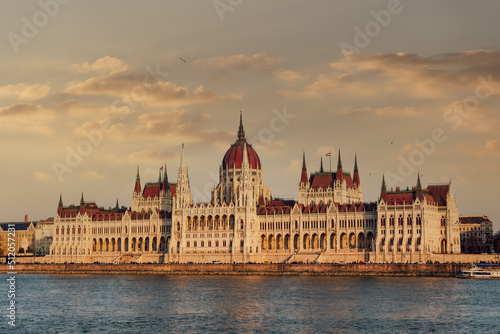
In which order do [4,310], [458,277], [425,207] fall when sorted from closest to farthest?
[4,310] < [458,277] < [425,207]

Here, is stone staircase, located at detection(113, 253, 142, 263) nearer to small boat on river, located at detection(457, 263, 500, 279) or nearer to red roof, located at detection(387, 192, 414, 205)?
red roof, located at detection(387, 192, 414, 205)

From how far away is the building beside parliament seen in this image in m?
155

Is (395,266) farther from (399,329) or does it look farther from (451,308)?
(399,329)

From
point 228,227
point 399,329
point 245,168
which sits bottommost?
point 399,329

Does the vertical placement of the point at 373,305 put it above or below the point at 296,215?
below

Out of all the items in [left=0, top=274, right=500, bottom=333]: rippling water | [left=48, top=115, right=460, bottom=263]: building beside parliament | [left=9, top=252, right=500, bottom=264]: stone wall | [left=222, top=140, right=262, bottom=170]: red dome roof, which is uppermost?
[left=222, top=140, right=262, bottom=170]: red dome roof

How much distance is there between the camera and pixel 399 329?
7219 centimetres

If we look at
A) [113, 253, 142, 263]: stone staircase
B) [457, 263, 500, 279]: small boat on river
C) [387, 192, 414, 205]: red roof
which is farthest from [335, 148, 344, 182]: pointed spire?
[113, 253, 142, 263]: stone staircase

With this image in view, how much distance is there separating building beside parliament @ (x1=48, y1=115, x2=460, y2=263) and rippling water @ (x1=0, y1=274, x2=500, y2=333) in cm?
2914

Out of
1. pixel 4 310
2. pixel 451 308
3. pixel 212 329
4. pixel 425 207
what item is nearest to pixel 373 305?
pixel 451 308

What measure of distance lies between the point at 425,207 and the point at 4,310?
8822 centimetres

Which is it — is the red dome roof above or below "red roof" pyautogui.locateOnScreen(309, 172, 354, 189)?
above

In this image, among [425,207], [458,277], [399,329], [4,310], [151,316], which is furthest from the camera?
[425,207]

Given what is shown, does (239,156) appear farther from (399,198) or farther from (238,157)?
(399,198)
